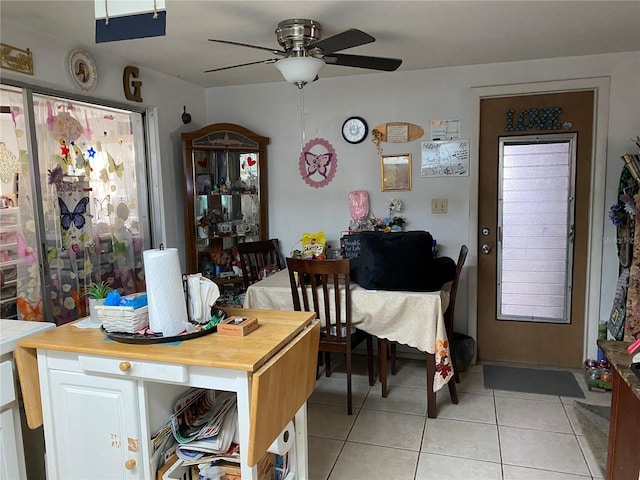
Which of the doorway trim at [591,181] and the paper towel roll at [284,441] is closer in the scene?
the paper towel roll at [284,441]

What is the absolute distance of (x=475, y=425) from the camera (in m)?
2.66

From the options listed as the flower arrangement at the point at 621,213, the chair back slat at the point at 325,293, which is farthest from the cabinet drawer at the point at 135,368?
the flower arrangement at the point at 621,213

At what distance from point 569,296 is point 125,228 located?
319 cm

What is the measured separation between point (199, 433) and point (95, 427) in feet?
1.23

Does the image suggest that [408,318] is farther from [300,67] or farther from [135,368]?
[135,368]

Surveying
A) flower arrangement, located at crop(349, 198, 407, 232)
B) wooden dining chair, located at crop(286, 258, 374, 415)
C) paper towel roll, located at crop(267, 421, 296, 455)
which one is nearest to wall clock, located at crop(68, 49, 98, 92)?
wooden dining chair, located at crop(286, 258, 374, 415)

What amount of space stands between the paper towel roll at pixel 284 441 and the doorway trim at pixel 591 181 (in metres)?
2.12

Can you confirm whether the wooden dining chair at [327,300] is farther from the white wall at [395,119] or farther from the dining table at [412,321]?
the white wall at [395,119]

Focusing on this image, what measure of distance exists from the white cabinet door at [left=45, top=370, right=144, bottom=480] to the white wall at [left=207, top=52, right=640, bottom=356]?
7.72ft

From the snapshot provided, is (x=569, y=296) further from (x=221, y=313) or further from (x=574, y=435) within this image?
(x=221, y=313)

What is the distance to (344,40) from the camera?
215 centimetres

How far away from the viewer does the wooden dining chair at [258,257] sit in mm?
3520

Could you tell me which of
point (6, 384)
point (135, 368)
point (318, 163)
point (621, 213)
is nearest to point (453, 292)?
point (621, 213)

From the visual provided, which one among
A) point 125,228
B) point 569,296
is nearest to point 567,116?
point 569,296
